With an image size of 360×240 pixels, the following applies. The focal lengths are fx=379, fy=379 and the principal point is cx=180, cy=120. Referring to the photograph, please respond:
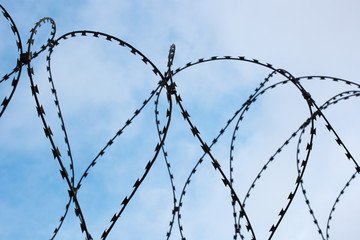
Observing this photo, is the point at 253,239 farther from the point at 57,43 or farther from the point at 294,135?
the point at 57,43

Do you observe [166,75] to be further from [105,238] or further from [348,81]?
[348,81]

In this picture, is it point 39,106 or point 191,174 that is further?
point 191,174

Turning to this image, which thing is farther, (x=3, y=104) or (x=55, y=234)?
(x=55, y=234)

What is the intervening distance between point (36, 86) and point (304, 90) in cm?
316

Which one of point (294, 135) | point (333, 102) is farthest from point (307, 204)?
point (333, 102)

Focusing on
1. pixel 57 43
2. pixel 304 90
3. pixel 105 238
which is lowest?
pixel 105 238

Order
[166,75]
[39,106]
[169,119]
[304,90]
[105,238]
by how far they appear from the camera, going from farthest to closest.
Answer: [304,90] < [166,75] < [169,119] < [39,106] < [105,238]

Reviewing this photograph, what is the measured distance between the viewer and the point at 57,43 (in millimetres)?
4812

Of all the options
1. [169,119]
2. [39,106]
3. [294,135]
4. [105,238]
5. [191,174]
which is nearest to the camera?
[105,238]

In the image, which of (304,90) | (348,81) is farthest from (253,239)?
(348,81)

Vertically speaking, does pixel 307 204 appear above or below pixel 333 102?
below

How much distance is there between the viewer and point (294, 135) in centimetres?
568

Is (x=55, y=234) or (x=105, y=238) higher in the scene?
(x=55, y=234)

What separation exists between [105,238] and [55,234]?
1.92 m
